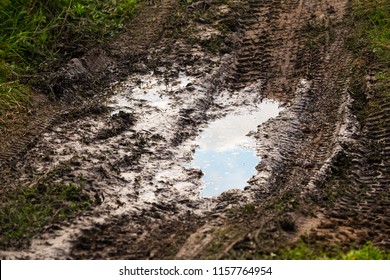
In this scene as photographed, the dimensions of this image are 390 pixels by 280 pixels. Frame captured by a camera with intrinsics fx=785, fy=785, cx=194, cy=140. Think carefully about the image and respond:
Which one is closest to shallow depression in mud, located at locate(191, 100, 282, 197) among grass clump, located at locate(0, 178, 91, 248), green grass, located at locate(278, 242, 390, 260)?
grass clump, located at locate(0, 178, 91, 248)

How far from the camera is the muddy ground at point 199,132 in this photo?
5.77 m

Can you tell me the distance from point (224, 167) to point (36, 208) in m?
1.84

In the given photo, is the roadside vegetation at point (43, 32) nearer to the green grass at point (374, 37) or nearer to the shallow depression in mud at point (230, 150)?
the shallow depression in mud at point (230, 150)

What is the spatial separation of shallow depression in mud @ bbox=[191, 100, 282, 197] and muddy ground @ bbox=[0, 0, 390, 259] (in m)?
0.10

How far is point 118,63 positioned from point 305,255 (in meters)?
4.15

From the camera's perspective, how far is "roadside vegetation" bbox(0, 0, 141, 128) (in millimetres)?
8164

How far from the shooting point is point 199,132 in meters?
7.57

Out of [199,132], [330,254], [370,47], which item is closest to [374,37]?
[370,47]

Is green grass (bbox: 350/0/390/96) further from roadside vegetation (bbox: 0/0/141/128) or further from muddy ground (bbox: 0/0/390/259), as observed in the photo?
roadside vegetation (bbox: 0/0/141/128)

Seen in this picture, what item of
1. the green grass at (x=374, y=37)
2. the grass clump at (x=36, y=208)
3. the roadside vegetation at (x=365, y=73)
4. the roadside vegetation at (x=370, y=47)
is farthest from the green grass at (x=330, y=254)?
the green grass at (x=374, y=37)

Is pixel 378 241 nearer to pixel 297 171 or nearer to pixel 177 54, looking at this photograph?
pixel 297 171

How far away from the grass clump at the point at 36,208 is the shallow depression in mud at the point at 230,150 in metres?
1.12

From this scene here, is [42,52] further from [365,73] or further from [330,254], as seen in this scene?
[330,254]

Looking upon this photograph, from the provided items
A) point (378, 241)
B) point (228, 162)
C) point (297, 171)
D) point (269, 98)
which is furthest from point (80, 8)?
point (378, 241)
